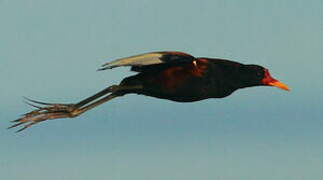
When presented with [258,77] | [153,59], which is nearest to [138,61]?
[153,59]

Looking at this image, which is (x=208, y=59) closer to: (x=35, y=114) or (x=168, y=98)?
(x=168, y=98)

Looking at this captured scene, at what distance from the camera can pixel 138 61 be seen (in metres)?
19.4

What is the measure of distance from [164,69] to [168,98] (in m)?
0.71

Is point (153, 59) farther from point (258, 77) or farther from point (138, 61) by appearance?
point (258, 77)

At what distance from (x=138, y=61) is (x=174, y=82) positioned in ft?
5.23

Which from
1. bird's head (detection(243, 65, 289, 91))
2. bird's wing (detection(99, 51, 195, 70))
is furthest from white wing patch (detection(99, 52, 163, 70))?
bird's head (detection(243, 65, 289, 91))

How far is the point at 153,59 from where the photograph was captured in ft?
64.8

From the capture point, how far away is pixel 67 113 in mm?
21719

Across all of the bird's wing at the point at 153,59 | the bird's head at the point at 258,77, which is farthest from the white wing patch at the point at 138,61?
the bird's head at the point at 258,77

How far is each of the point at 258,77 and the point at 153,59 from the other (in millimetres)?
3541

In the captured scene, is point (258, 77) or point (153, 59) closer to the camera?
point (153, 59)

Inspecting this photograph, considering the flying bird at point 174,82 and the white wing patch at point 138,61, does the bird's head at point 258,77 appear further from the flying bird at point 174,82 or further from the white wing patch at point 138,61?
the white wing patch at point 138,61

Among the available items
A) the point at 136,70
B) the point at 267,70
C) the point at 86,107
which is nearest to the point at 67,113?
the point at 86,107

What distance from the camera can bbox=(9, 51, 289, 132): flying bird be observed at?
20.6 m
